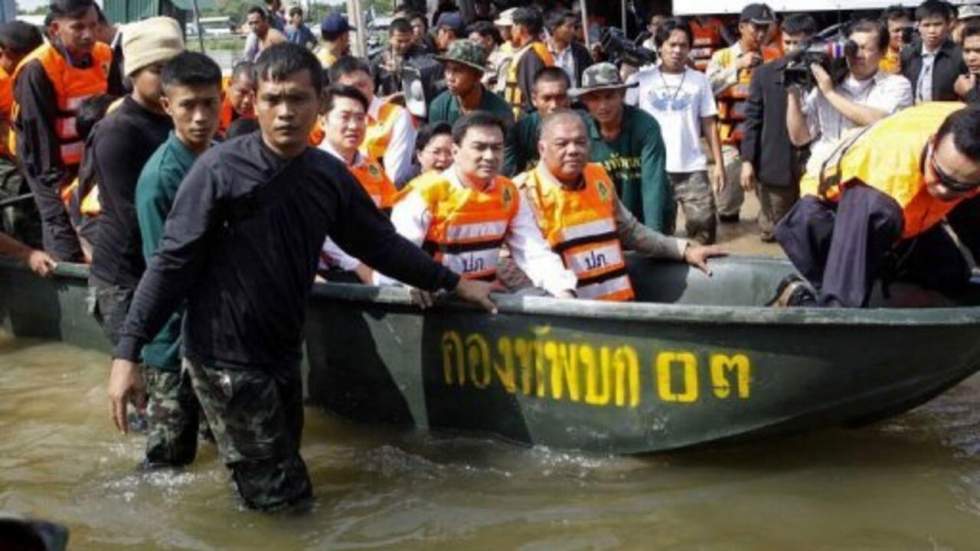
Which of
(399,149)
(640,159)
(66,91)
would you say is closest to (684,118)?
(640,159)

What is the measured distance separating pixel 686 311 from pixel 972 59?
4.25m

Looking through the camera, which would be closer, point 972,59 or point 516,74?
point 972,59

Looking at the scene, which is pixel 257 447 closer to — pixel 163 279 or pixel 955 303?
pixel 163 279

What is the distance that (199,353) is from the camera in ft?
14.3

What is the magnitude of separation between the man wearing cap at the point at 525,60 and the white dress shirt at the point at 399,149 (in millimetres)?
1951

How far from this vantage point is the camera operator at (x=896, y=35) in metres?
9.48

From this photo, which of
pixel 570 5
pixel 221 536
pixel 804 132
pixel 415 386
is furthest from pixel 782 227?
pixel 570 5

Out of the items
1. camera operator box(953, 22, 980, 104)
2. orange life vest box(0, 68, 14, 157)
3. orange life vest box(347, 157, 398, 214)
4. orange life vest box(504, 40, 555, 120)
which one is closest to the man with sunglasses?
orange life vest box(347, 157, 398, 214)

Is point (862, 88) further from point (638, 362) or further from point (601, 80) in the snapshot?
point (638, 362)

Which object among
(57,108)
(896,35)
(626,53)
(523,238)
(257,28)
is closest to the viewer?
(523,238)

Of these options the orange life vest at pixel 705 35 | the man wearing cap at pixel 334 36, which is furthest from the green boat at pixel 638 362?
the orange life vest at pixel 705 35

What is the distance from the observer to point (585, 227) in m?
5.71

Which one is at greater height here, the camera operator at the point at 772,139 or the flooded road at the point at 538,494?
the camera operator at the point at 772,139

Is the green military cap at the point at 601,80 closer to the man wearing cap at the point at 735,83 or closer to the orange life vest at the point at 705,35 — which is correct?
the man wearing cap at the point at 735,83
